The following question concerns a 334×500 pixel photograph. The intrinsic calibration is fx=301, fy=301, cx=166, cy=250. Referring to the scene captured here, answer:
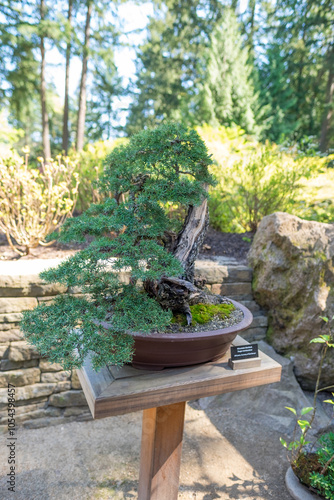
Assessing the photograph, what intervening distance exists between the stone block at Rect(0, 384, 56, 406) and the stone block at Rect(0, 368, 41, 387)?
0.10ft

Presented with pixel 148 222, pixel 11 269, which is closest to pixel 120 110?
pixel 11 269

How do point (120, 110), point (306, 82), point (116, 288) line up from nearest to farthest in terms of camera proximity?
point (116, 288)
point (306, 82)
point (120, 110)

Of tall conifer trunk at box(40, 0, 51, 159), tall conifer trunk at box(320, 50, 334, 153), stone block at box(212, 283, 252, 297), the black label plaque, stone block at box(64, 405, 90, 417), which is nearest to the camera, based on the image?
the black label plaque

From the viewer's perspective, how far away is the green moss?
1.04m

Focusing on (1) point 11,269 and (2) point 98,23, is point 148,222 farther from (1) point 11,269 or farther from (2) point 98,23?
(2) point 98,23

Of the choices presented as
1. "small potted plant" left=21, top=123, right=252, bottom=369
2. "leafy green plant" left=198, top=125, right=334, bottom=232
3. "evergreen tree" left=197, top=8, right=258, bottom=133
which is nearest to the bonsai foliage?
"small potted plant" left=21, top=123, right=252, bottom=369

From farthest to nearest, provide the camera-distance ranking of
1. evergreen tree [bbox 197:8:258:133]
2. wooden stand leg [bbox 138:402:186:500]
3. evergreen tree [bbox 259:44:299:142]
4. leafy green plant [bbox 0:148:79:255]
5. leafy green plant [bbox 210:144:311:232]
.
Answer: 1. evergreen tree [bbox 259:44:299:142]
2. evergreen tree [bbox 197:8:258:133]
3. leafy green plant [bbox 210:144:311:232]
4. leafy green plant [bbox 0:148:79:255]
5. wooden stand leg [bbox 138:402:186:500]

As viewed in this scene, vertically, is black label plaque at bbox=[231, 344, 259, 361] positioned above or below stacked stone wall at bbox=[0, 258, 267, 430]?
above

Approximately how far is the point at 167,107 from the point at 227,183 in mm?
9073

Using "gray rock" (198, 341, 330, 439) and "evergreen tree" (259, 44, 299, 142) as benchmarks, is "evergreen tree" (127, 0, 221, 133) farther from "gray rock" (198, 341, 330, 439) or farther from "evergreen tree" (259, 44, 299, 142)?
"gray rock" (198, 341, 330, 439)

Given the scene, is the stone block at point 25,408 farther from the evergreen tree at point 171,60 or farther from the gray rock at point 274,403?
the evergreen tree at point 171,60

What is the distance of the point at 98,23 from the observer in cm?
657

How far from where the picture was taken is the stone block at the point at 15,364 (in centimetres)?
194

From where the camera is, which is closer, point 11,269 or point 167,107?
point 11,269
